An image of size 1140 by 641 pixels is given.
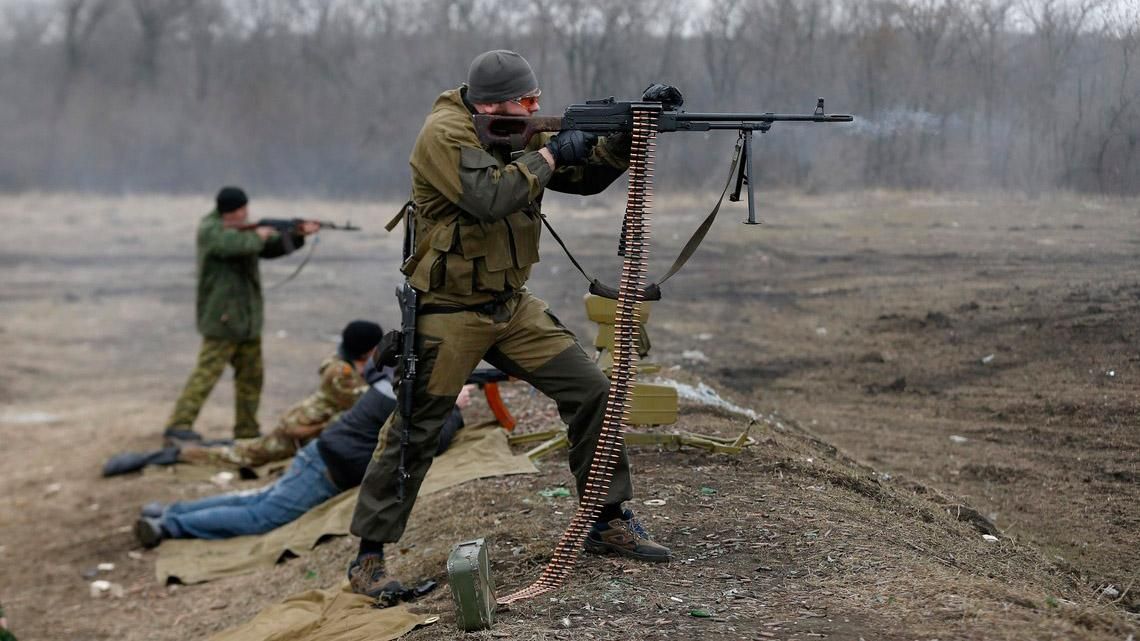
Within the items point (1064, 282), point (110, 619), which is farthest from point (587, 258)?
point (110, 619)

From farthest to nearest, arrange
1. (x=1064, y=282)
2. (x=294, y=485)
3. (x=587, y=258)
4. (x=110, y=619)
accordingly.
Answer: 1. (x=587, y=258)
2. (x=1064, y=282)
3. (x=294, y=485)
4. (x=110, y=619)

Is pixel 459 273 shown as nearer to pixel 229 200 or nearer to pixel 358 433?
pixel 358 433

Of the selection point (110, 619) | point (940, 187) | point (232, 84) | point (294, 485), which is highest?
point (232, 84)

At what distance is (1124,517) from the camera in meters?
5.90

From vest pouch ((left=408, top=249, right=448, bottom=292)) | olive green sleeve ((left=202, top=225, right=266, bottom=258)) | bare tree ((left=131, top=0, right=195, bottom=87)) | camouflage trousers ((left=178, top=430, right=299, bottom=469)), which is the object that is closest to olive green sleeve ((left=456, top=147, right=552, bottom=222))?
vest pouch ((left=408, top=249, right=448, bottom=292))

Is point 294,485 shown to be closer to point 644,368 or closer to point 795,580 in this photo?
point 644,368

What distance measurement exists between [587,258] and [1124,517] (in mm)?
7202

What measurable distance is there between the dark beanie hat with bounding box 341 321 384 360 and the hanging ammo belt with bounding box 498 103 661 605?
3.15 metres

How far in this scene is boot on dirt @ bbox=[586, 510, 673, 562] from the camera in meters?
4.77

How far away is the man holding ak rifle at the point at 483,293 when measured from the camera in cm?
448

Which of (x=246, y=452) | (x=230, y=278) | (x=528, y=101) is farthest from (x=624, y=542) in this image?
(x=230, y=278)

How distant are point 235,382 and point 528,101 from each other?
5545 millimetres

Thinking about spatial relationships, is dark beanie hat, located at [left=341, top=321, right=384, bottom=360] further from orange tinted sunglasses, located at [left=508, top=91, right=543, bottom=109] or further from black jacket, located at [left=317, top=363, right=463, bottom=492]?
orange tinted sunglasses, located at [left=508, top=91, right=543, bottom=109]

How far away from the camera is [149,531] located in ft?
24.2
